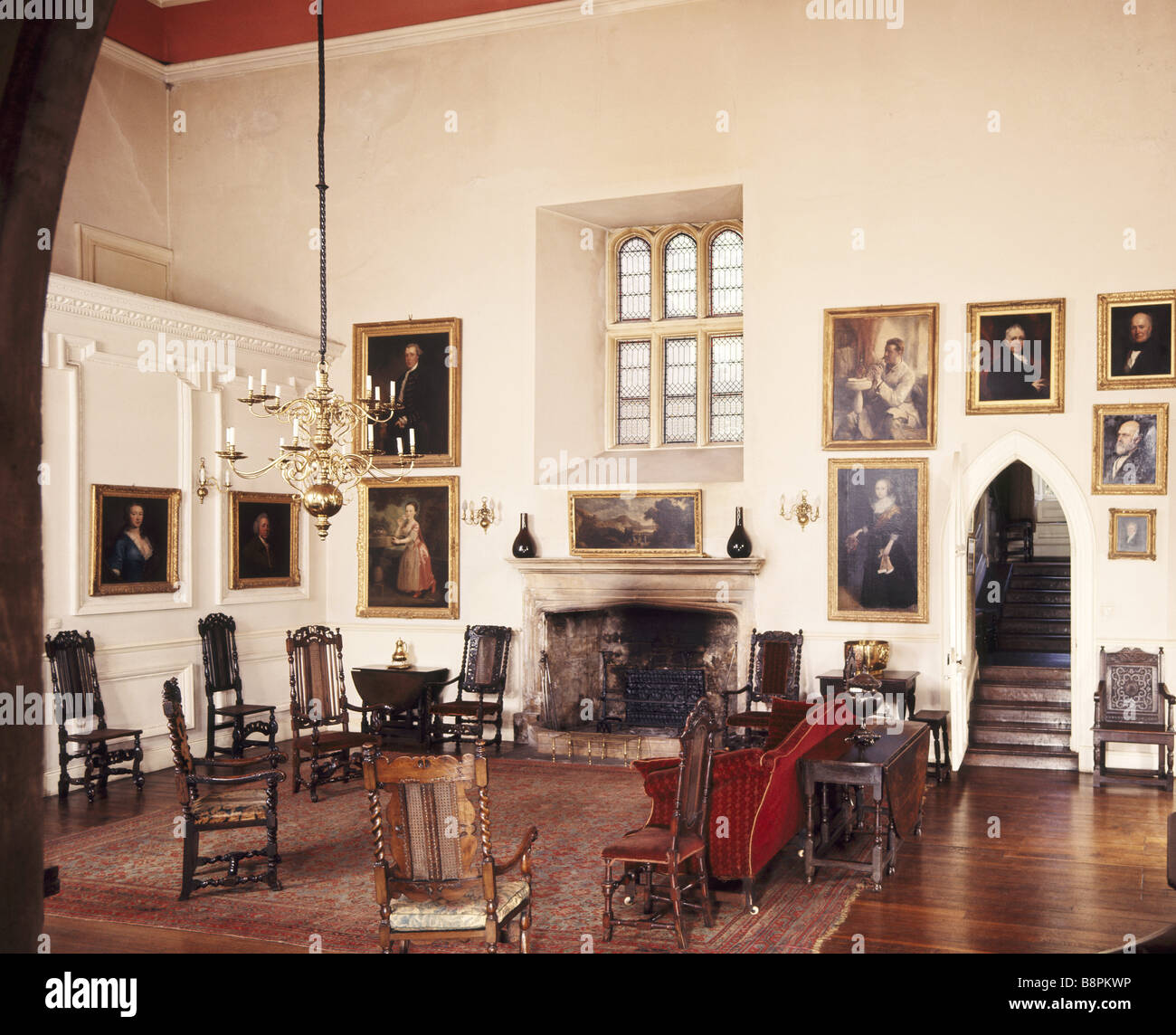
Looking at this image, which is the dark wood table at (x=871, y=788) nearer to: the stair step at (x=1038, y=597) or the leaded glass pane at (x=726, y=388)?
the leaded glass pane at (x=726, y=388)

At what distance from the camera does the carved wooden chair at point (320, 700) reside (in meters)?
9.57

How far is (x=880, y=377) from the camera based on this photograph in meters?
11.0

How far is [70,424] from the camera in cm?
986

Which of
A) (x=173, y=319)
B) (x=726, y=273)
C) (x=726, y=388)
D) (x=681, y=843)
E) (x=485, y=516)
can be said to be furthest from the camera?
(x=726, y=273)

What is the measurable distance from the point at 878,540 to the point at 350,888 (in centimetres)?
631

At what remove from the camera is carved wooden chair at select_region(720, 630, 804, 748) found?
1088cm

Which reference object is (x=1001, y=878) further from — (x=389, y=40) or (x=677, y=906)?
(x=389, y=40)

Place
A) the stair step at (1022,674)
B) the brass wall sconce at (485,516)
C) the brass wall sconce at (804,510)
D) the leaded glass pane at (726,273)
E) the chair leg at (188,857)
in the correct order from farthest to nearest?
the leaded glass pane at (726,273) < the brass wall sconce at (485,516) < the stair step at (1022,674) < the brass wall sconce at (804,510) < the chair leg at (188,857)

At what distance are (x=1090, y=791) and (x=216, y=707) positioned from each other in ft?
27.4

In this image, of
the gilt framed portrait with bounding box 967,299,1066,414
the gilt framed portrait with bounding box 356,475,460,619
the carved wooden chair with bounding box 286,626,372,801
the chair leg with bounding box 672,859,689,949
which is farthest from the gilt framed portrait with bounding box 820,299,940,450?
the chair leg with bounding box 672,859,689,949

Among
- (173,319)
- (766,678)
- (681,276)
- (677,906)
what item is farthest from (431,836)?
(681,276)

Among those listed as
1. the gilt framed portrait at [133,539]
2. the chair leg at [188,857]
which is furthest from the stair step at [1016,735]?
the gilt framed portrait at [133,539]

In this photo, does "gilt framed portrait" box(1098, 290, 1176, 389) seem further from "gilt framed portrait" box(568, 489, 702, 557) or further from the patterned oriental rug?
the patterned oriental rug

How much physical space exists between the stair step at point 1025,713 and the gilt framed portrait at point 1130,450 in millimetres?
2527
